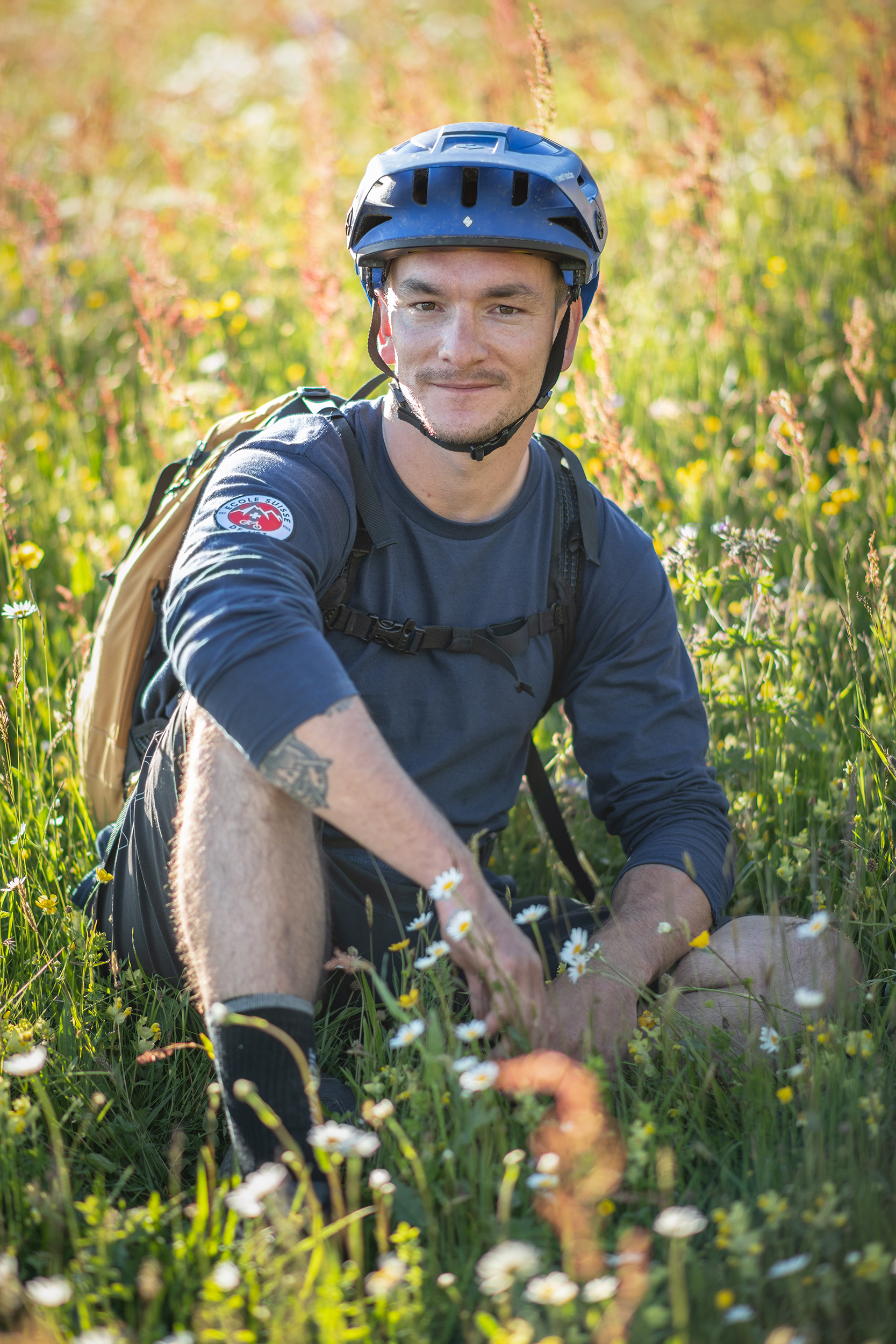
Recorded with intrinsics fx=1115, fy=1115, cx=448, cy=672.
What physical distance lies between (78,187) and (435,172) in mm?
6406

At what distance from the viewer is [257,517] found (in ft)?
8.27

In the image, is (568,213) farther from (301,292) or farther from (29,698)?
(301,292)

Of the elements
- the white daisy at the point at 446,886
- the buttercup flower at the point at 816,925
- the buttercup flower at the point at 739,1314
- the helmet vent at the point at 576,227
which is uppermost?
the helmet vent at the point at 576,227

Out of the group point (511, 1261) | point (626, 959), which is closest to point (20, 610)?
point (626, 959)

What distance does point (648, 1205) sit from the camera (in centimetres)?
211

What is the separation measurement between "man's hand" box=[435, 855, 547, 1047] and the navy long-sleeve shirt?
476mm

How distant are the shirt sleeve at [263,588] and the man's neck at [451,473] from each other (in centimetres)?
20

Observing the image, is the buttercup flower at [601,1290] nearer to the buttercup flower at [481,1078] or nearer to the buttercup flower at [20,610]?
the buttercup flower at [481,1078]

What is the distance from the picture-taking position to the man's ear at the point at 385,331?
3212mm

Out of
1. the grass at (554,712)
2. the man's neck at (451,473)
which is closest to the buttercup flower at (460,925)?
the grass at (554,712)

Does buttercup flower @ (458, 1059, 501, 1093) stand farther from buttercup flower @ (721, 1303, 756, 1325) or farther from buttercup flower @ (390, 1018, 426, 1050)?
buttercup flower @ (721, 1303, 756, 1325)

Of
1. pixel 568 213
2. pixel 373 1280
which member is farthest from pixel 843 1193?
pixel 568 213

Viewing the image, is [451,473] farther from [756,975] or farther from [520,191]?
[756,975]

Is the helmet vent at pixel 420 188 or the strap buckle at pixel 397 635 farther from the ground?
the helmet vent at pixel 420 188
